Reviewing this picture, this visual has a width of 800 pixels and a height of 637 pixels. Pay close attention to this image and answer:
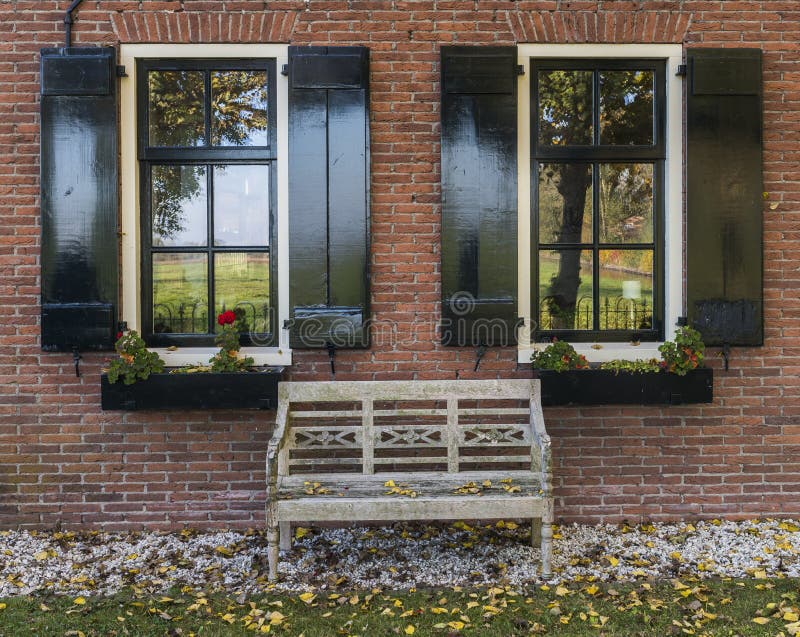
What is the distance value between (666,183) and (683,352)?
1.17m

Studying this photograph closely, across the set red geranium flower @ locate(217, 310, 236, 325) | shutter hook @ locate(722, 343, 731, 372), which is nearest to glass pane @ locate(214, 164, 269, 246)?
red geranium flower @ locate(217, 310, 236, 325)

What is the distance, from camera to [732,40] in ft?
13.9

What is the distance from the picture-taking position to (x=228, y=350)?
4.07 m

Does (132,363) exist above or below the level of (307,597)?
above

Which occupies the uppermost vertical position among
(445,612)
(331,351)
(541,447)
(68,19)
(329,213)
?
(68,19)

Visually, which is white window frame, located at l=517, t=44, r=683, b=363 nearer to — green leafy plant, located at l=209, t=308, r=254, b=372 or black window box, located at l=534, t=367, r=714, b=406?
black window box, located at l=534, t=367, r=714, b=406

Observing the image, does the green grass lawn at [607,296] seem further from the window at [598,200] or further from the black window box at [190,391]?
the black window box at [190,391]

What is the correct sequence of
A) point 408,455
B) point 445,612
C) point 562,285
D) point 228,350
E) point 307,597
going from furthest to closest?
1. point 562,285
2. point 408,455
3. point 228,350
4. point 307,597
5. point 445,612

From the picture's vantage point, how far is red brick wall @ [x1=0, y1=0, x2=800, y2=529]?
4145 millimetres

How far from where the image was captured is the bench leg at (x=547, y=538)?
A: 3484 mm

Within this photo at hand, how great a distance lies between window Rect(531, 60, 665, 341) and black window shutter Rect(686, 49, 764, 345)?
236 mm

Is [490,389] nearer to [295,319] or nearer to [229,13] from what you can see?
[295,319]

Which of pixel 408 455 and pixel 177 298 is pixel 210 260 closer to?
pixel 177 298

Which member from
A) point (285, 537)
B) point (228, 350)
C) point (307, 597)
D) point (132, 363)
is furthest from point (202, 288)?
point (307, 597)
